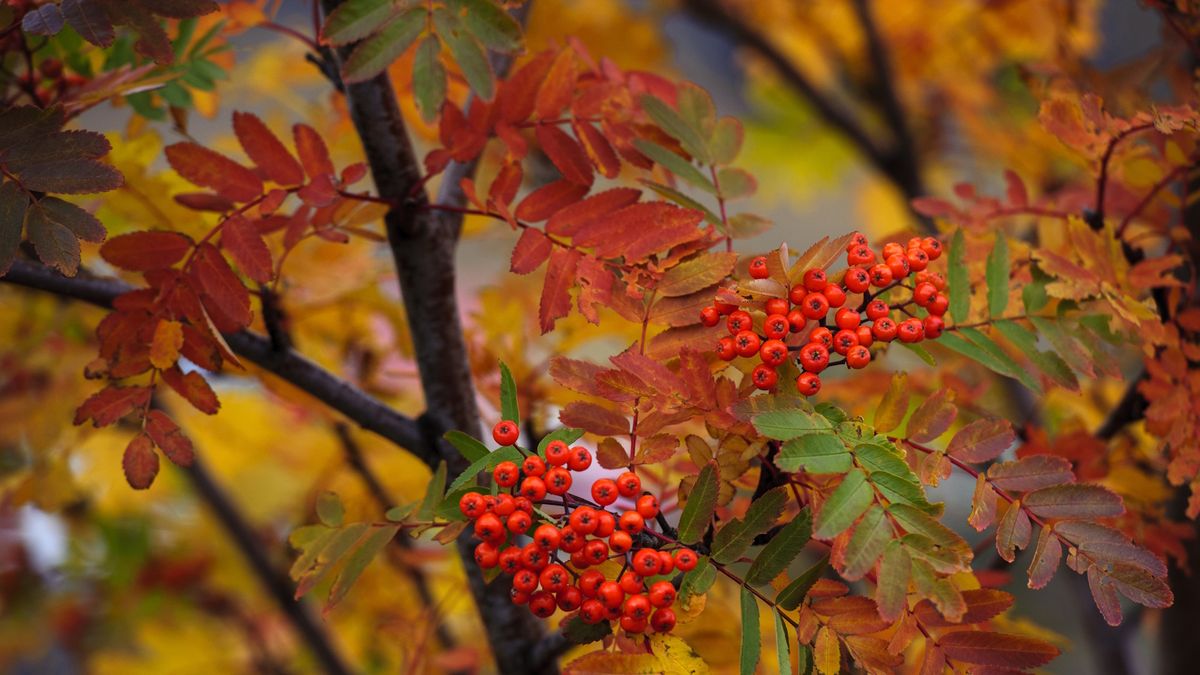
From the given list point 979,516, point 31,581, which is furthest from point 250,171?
point 31,581

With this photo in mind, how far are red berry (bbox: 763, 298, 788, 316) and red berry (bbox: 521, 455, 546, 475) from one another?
0.40 feet

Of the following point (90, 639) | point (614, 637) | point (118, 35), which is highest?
point (118, 35)

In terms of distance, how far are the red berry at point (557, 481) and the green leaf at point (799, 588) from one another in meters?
0.11

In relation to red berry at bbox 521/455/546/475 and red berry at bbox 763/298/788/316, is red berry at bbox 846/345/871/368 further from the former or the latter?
red berry at bbox 521/455/546/475

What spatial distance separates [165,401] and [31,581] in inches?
25.9

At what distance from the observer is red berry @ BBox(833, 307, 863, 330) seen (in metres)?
0.44

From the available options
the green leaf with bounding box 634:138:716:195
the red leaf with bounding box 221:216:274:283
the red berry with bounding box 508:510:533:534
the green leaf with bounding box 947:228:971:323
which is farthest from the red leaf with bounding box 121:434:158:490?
the green leaf with bounding box 947:228:971:323

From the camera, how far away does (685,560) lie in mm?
432

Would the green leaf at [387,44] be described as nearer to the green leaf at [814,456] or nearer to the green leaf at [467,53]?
the green leaf at [467,53]

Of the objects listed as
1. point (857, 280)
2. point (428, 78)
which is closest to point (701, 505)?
point (857, 280)

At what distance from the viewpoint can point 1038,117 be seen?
0.56m

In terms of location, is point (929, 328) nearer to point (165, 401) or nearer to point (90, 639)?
point (165, 401)

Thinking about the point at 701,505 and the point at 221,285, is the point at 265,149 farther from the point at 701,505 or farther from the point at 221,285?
the point at 701,505

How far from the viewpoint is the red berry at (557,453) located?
44cm
